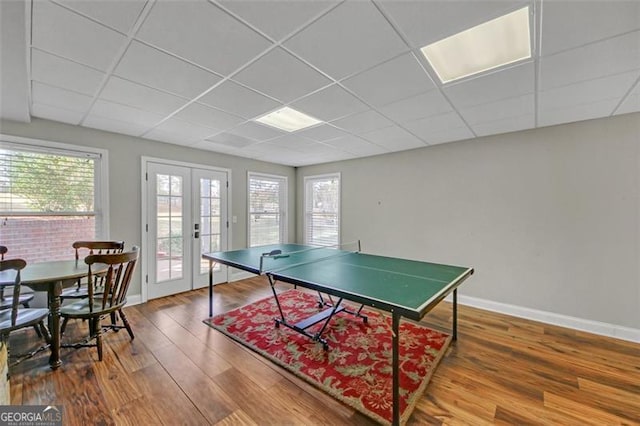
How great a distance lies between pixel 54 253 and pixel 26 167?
1030mm

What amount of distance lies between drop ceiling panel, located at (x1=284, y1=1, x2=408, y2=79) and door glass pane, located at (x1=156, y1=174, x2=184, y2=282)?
3327 millimetres

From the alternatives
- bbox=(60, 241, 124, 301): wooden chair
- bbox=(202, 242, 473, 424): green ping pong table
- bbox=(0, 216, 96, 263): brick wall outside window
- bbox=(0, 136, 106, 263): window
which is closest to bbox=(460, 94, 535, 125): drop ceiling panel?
bbox=(202, 242, 473, 424): green ping pong table

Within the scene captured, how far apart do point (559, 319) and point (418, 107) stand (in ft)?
9.92

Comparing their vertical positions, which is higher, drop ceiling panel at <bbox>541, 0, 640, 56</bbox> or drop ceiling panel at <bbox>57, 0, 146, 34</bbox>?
drop ceiling panel at <bbox>57, 0, 146, 34</bbox>

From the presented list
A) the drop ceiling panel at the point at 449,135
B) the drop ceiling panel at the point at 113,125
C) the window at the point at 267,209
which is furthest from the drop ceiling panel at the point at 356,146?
the drop ceiling panel at the point at 113,125

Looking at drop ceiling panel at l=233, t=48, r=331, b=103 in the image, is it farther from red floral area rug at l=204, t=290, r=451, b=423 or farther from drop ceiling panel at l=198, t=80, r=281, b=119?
red floral area rug at l=204, t=290, r=451, b=423

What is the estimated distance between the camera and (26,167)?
287cm

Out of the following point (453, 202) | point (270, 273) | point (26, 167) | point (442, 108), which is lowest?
point (270, 273)

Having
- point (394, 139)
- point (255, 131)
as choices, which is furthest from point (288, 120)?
point (394, 139)

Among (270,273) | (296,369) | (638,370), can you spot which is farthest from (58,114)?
(638,370)

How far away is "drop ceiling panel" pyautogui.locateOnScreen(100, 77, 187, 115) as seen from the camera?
7.00 feet

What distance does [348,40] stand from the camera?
5.14 ft

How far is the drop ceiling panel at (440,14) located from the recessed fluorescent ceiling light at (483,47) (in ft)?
0.30

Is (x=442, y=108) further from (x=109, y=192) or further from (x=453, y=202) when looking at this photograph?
(x=109, y=192)
